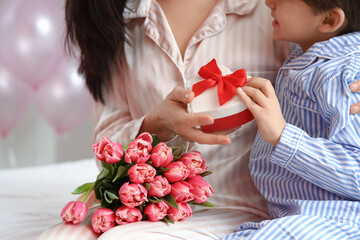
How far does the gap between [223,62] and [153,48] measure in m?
0.21

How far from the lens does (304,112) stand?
1141mm

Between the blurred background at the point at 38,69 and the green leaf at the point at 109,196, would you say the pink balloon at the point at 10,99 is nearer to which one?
the blurred background at the point at 38,69

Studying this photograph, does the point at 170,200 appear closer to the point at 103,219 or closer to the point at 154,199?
the point at 154,199

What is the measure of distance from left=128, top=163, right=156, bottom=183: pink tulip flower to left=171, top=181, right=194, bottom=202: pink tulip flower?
62 millimetres

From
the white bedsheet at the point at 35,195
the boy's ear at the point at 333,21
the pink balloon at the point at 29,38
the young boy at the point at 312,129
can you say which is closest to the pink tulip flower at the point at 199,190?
the young boy at the point at 312,129

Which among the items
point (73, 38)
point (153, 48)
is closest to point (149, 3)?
point (153, 48)

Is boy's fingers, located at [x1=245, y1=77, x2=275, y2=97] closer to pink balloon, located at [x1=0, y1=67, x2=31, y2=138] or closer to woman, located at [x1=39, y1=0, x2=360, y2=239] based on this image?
woman, located at [x1=39, y1=0, x2=360, y2=239]

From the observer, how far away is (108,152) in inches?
40.9

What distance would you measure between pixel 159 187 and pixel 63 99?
1540 millimetres

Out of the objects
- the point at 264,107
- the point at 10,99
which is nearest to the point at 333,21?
the point at 264,107

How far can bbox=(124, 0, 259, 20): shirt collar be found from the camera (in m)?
1.32

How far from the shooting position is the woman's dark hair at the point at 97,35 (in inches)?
54.3

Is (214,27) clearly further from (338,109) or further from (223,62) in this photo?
(338,109)

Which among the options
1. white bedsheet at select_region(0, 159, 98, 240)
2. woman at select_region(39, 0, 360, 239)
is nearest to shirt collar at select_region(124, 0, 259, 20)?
woman at select_region(39, 0, 360, 239)
